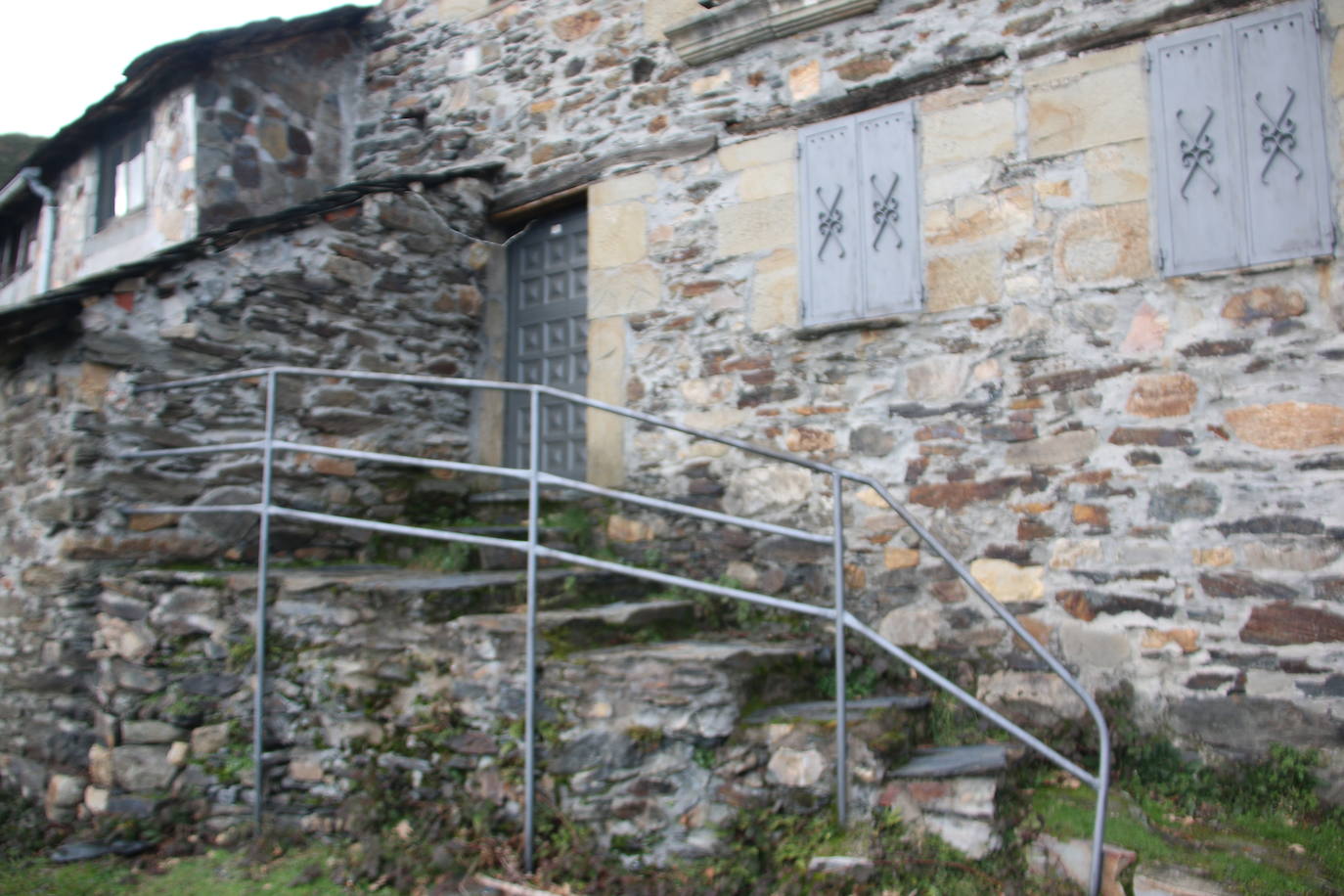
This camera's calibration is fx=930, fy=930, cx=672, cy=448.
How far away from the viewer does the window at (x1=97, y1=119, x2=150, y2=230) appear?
21.3 ft

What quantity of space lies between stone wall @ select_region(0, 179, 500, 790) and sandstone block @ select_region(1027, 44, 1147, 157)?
11.0ft

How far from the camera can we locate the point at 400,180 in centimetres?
528

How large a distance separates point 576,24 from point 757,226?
1.93m

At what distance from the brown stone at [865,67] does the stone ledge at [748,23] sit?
22 centimetres

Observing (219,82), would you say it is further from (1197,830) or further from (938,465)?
(1197,830)

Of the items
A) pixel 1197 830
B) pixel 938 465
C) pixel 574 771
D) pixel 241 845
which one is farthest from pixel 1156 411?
pixel 241 845

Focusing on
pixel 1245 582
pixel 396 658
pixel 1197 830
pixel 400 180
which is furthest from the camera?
pixel 400 180

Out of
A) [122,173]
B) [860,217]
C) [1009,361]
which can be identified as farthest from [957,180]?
[122,173]

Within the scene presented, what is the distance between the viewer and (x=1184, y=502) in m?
3.56

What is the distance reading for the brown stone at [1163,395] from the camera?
141 inches

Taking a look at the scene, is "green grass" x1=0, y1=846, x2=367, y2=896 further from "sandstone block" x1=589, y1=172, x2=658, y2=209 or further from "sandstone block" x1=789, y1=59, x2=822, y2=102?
"sandstone block" x1=789, y1=59, x2=822, y2=102

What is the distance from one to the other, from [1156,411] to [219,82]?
18.5 ft

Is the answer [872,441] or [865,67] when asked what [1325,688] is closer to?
Result: [872,441]

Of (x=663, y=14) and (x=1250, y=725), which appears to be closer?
(x=1250, y=725)
